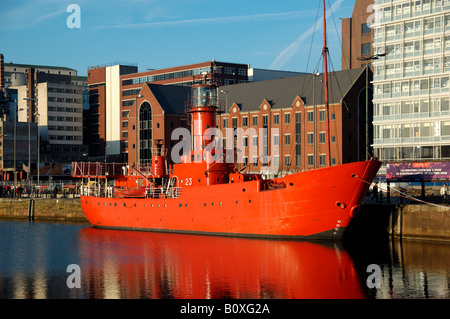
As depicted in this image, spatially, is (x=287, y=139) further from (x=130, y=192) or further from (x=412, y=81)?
(x=130, y=192)

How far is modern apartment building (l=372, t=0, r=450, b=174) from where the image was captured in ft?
205

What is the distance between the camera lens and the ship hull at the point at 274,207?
39463 mm

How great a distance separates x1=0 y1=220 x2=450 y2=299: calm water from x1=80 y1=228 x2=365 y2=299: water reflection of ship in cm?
5

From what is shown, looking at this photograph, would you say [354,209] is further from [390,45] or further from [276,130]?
[276,130]

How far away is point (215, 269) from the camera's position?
1324 inches

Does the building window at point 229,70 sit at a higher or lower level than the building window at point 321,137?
higher

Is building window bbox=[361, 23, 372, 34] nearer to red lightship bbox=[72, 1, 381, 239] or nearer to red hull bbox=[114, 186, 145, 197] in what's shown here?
red lightship bbox=[72, 1, 381, 239]

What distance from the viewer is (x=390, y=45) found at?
6706 cm

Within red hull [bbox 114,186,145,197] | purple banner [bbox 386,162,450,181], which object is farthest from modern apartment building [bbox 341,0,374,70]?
red hull [bbox 114,186,145,197]

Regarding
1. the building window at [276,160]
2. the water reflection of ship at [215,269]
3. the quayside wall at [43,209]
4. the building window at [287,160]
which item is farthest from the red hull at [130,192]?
the building window at [276,160]

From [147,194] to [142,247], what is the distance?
970 centimetres

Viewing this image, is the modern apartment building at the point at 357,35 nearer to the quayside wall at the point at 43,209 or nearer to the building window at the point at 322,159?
the building window at the point at 322,159

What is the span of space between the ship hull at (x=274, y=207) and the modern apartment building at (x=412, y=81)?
2659cm
